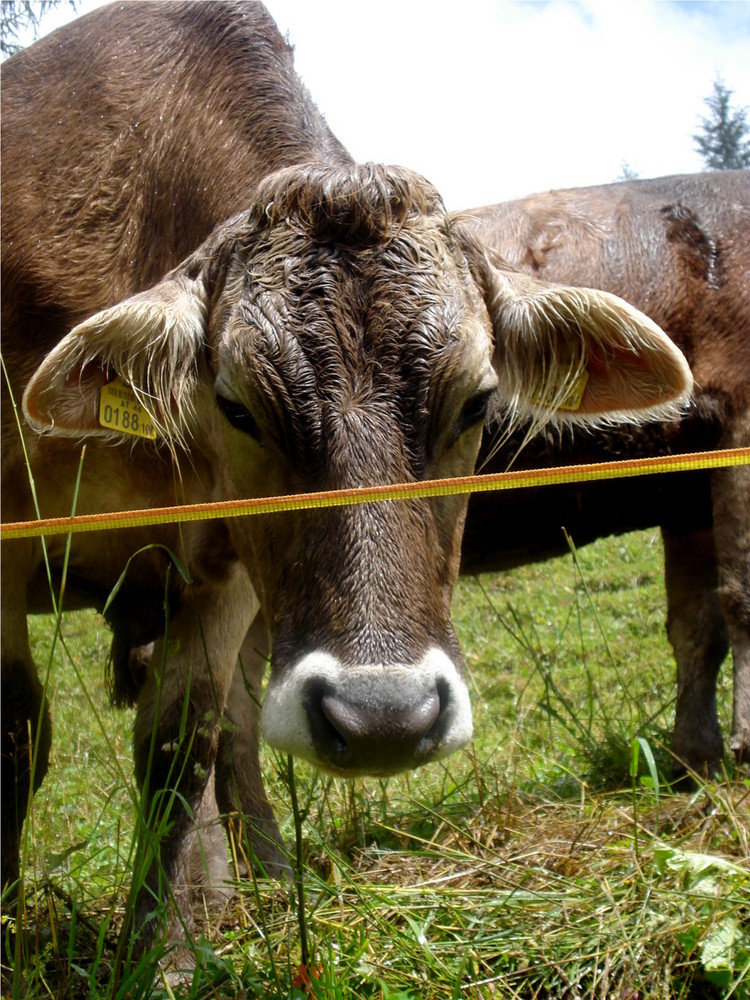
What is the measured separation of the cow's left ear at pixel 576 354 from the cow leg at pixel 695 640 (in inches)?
84.8

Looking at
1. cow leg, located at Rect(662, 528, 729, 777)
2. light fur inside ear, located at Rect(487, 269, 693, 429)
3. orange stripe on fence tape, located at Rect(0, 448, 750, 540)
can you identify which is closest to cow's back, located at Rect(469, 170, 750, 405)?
cow leg, located at Rect(662, 528, 729, 777)

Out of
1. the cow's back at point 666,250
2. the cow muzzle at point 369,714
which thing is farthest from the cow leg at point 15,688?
the cow's back at point 666,250

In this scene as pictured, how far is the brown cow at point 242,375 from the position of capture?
2115 mm

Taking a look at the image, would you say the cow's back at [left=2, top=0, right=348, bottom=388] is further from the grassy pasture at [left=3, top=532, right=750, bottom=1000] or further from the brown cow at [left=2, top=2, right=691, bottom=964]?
the grassy pasture at [left=3, top=532, right=750, bottom=1000]

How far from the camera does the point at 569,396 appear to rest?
2965 millimetres

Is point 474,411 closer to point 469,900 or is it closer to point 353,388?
point 353,388

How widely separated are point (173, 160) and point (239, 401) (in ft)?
4.09

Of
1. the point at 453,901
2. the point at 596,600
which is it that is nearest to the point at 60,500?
the point at 453,901

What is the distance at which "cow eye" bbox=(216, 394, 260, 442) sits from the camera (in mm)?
2412

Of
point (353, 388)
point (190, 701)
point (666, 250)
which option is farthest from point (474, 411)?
point (666, 250)

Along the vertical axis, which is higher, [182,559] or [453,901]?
[182,559]

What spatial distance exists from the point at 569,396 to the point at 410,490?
45.1 inches

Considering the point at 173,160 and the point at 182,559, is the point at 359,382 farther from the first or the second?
the point at 173,160

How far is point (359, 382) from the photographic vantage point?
223 cm
